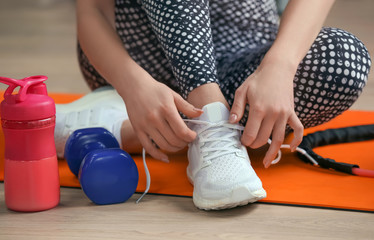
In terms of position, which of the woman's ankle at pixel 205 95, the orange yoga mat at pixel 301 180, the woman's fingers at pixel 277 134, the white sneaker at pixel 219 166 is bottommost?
the orange yoga mat at pixel 301 180

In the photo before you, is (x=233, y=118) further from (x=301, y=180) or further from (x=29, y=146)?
(x=29, y=146)

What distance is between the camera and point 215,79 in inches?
38.7

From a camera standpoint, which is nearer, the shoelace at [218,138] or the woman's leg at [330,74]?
the shoelace at [218,138]

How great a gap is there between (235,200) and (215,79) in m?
0.22

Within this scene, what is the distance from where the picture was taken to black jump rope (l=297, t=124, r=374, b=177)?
3.48ft

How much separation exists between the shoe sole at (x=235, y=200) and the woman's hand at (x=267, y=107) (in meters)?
0.07

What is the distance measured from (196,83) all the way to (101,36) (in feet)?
0.85

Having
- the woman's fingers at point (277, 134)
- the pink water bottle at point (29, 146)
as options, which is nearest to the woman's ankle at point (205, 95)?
the woman's fingers at point (277, 134)

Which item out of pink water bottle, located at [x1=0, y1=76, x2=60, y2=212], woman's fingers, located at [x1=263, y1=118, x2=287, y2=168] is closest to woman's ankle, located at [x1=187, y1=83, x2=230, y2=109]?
woman's fingers, located at [x1=263, y1=118, x2=287, y2=168]

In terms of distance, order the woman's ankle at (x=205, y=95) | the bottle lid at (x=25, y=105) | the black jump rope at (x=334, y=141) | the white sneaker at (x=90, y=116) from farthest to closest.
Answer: the white sneaker at (x=90, y=116) → the black jump rope at (x=334, y=141) → the woman's ankle at (x=205, y=95) → the bottle lid at (x=25, y=105)

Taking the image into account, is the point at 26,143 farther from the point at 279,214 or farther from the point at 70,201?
the point at 279,214

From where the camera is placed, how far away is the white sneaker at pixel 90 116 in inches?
46.7

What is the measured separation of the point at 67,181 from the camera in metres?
1.05

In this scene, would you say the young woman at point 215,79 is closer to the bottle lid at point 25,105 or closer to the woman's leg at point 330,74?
the woman's leg at point 330,74
